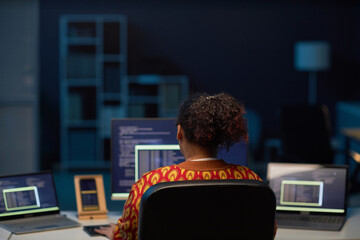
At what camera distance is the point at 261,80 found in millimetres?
7832

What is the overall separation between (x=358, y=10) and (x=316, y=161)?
3.68m

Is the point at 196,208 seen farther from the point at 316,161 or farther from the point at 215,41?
the point at 215,41

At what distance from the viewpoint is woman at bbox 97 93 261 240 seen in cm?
180

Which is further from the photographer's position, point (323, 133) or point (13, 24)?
point (13, 24)

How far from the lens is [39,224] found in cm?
240

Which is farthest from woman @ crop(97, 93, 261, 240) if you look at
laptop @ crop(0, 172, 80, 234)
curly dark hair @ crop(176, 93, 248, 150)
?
laptop @ crop(0, 172, 80, 234)

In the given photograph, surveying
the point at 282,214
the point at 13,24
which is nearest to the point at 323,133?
the point at 282,214

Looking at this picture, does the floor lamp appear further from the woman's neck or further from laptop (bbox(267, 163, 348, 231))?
the woman's neck

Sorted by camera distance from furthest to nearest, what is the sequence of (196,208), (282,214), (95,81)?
(95,81), (282,214), (196,208)

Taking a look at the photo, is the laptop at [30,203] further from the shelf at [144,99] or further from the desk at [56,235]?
the shelf at [144,99]

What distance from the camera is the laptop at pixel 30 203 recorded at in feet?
7.86

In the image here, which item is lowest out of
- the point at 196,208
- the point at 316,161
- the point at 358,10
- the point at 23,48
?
the point at 316,161

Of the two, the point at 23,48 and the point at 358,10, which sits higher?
the point at 358,10

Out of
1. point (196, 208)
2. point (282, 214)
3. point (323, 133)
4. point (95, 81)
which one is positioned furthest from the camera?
point (95, 81)
